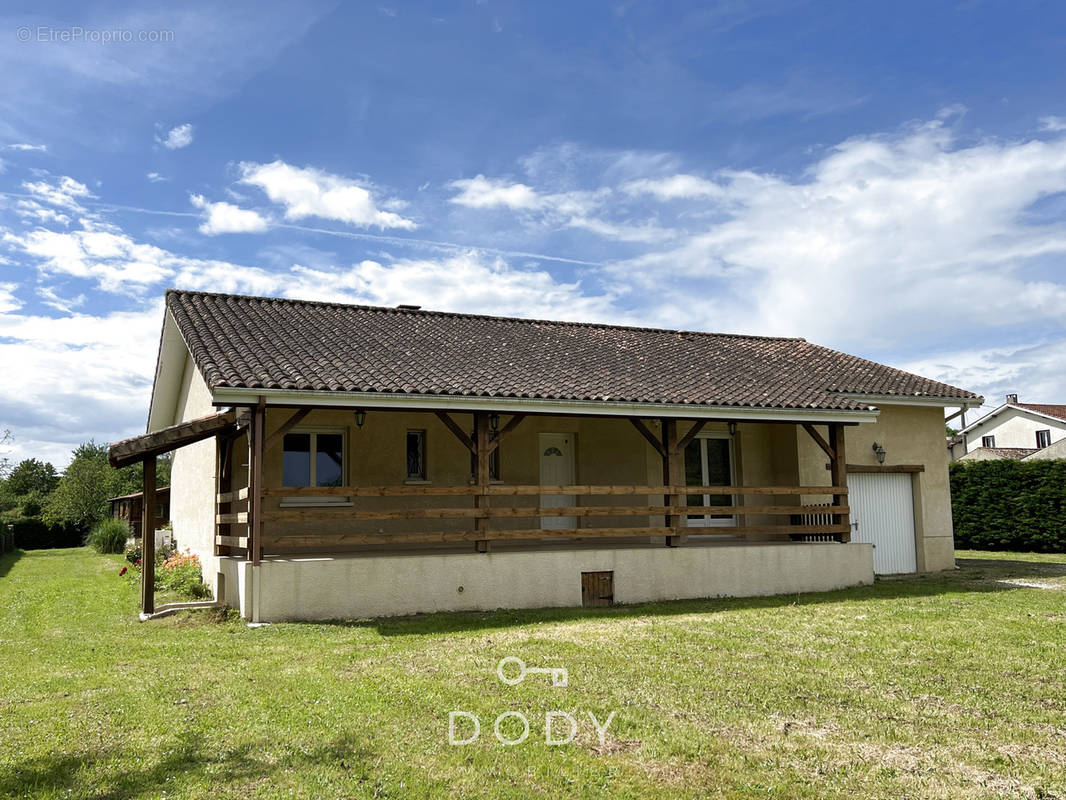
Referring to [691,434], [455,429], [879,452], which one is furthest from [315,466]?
[879,452]

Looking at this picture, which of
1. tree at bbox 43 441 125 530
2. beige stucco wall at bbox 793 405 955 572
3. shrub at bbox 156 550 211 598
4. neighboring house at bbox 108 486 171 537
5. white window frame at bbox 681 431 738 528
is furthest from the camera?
tree at bbox 43 441 125 530

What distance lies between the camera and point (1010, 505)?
23844 mm

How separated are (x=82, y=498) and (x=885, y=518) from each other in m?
39.9

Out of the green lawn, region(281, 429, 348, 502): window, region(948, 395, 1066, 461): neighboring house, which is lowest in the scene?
the green lawn

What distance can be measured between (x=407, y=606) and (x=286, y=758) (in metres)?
6.72

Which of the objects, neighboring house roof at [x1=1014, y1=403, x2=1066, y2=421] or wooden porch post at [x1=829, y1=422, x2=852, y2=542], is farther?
neighboring house roof at [x1=1014, y1=403, x2=1066, y2=421]

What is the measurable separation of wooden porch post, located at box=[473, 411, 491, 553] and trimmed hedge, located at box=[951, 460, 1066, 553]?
17.0 m

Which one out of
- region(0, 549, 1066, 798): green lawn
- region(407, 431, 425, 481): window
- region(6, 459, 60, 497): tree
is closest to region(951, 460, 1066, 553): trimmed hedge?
region(0, 549, 1066, 798): green lawn

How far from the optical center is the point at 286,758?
5352mm

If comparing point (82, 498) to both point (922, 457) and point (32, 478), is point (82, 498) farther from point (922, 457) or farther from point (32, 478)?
point (922, 457)

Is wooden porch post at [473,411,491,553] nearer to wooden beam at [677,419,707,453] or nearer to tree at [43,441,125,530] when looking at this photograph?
wooden beam at [677,419,707,453]

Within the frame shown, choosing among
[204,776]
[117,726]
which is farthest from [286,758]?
[117,726]

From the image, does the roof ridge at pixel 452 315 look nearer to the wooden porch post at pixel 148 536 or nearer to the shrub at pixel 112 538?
the wooden porch post at pixel 148 536

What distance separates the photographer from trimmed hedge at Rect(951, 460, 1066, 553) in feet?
75.7
